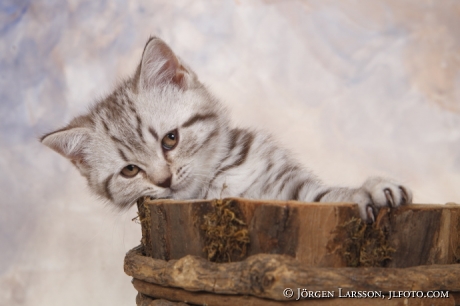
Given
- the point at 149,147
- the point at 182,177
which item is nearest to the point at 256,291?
the point at 182,177

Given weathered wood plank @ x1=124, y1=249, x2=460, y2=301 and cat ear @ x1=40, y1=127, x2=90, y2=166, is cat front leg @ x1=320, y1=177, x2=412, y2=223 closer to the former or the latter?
weathered wood plank @ x1=124, y1=249, x2=460, y2=301

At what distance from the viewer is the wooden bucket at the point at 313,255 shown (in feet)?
4.12

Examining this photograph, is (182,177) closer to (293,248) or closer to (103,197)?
A: (103,197)

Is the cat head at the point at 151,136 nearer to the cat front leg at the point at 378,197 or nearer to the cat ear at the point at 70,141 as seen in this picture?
the cat ear at the point at 70,141

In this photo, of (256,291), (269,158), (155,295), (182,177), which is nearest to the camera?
(256,291)

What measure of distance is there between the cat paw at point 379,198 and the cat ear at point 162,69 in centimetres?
108

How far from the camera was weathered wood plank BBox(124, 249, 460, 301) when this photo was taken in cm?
123

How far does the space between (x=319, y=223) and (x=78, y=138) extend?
1269 mm

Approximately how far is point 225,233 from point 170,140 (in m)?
0.76

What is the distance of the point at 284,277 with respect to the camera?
4.00 ft

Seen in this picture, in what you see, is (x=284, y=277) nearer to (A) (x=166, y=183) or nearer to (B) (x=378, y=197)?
(B) (x=378, y=197)

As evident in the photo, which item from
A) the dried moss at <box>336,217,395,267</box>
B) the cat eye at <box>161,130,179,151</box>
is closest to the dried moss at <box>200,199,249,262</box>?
the dried moss at <box>336,217,395,267</box>

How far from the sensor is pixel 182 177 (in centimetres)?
191

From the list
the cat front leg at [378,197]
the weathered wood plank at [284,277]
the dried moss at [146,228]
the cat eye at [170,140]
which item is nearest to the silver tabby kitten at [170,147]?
the cat eye at [170,140]
